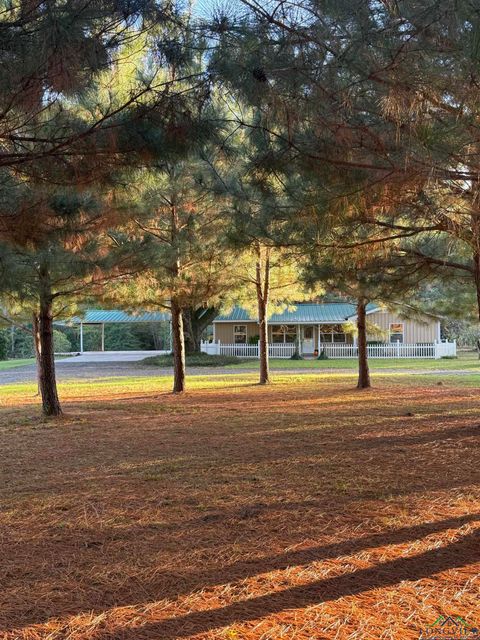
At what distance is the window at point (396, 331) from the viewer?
116ft

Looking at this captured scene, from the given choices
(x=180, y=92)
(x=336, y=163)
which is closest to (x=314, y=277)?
(x=336, y=163)

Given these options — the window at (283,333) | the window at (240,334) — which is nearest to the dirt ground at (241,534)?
the window at (283,333)

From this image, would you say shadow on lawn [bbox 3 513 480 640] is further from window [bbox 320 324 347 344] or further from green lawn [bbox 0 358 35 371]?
window [bbox 320 324 347 344]

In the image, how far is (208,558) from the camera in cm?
352

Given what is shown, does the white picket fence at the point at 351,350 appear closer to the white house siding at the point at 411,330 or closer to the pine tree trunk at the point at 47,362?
the white house siding at the point at 411,330

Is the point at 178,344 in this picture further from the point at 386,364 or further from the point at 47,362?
the point at 386,364

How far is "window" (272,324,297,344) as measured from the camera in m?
36.8

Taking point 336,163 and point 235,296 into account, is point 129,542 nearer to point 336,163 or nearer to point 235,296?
point 336,163

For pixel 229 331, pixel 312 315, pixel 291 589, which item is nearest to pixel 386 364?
pixel 312 315

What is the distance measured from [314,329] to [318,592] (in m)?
33.5

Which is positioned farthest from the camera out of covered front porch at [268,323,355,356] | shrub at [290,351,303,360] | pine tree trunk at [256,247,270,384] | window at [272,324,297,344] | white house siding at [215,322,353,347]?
white house siding at [215,322,353,347]

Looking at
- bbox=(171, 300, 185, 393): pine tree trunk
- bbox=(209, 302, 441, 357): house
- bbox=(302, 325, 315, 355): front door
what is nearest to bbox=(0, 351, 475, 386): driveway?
bbox=(209, 302, 441, 357): house

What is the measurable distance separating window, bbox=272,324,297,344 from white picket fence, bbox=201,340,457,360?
1.76 m

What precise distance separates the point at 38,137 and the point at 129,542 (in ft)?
12.0
